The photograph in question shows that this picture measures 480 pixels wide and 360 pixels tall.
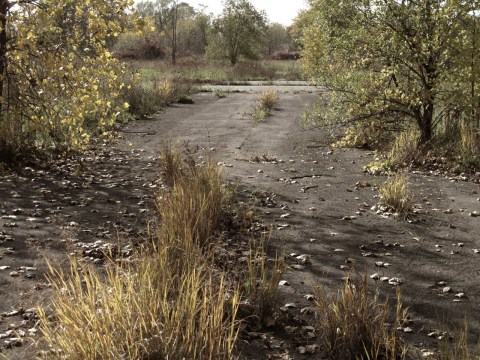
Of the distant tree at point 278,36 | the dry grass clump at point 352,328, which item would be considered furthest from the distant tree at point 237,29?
the distant tree at point 278,36

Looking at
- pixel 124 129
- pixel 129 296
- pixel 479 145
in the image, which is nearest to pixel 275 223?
pixel 129 296

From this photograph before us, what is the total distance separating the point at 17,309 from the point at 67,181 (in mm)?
4415

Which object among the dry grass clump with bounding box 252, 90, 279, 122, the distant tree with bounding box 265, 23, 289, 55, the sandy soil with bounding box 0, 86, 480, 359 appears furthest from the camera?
the distant tree with bounding box 265, 23, 289, 55

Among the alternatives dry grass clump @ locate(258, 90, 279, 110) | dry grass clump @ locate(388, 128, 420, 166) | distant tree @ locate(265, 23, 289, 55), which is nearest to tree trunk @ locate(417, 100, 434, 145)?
dry grass clump @ locate(388, 128, 420, 166)

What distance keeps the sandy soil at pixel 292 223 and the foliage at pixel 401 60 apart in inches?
46.2

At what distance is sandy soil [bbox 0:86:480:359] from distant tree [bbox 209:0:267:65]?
3364cm

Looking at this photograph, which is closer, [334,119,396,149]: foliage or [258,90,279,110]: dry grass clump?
A: [334,119,396,149]: foliage

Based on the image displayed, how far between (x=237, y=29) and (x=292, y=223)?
1548 inches

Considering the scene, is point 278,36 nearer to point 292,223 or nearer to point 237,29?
point 237,29

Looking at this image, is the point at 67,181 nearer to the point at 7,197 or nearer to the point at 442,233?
the point at 7,197

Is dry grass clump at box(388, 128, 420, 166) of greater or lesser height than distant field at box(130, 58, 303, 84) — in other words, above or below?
below

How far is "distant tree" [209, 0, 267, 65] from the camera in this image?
143 feet

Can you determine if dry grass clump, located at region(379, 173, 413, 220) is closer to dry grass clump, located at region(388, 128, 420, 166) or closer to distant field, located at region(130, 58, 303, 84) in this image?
dry grass clump, located at region(388, 128, 420, 166)

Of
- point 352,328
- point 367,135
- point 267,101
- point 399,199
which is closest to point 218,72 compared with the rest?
point 267,101
